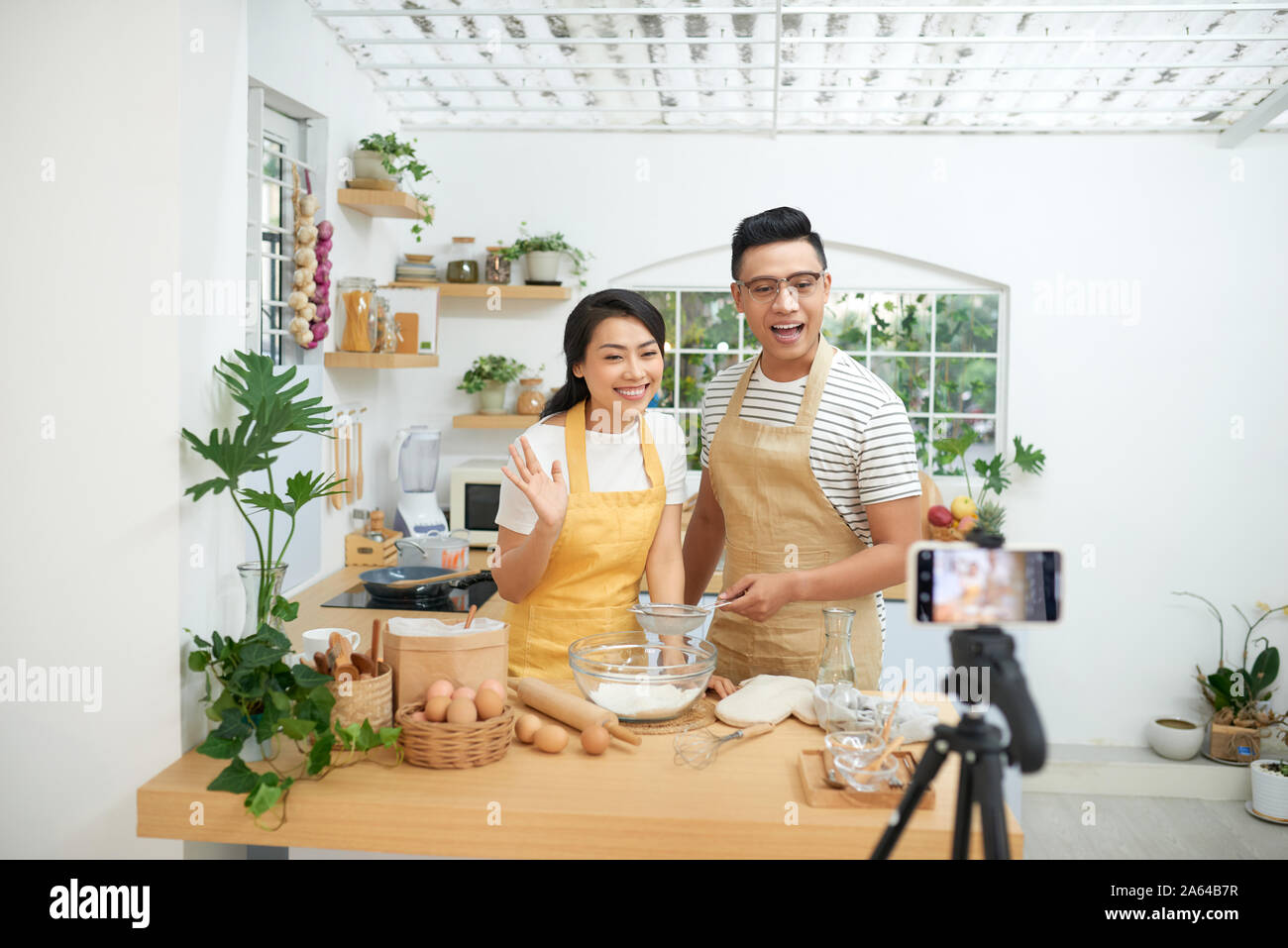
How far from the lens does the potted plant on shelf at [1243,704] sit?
4.70m

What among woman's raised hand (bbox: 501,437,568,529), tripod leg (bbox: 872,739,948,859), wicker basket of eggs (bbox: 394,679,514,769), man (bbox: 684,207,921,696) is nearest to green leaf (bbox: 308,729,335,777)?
wicker basket of eggs (bbox: 394,679,514,769)

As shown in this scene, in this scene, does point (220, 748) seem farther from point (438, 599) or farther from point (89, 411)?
point (438, 599)

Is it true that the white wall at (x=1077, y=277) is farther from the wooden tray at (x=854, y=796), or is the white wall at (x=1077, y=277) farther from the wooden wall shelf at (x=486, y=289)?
the wooden tray at (x=854, y=796)

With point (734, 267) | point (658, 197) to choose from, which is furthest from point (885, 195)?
point (734, 267)

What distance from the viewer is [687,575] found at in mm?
→ 2391

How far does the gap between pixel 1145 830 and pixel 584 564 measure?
3597mm

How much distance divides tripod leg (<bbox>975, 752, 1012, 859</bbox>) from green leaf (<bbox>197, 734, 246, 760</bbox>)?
1138 mm

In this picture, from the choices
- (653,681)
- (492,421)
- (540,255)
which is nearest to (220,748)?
(653,681)

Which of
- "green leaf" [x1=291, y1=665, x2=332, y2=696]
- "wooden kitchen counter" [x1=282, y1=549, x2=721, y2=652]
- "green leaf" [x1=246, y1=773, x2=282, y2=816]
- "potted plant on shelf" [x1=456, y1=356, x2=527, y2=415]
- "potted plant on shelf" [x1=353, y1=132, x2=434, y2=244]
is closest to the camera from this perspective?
"green leaf" [x1=246, y1=773, x2=282, y2=816]

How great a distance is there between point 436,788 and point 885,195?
3.91 m

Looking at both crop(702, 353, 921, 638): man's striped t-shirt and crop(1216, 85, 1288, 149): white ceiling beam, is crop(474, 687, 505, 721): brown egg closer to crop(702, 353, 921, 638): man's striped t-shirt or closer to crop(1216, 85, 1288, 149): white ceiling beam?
crop(702, 353, 921, 638): man's striped t-shirt

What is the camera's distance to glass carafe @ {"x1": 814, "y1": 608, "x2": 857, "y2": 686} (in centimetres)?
168
